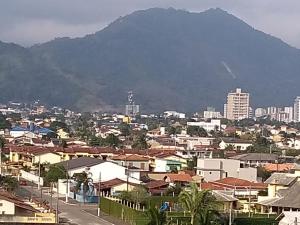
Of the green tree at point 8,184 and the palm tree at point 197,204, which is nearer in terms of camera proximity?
the palm tree at point 197,204

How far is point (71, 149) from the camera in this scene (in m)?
78.4

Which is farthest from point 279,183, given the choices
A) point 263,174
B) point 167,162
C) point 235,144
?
point 235,144

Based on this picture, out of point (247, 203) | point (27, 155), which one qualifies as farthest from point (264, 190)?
point (27, 155)

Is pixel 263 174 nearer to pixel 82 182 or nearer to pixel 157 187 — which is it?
pixel 157 187

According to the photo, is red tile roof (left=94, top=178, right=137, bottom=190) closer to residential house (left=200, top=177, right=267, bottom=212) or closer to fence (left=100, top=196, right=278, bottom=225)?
residential house (left=200, top=177, right=267, bottom=212)

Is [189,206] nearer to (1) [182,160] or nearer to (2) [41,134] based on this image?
(1) [182,160]

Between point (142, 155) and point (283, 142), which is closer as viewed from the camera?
point (142, 155)

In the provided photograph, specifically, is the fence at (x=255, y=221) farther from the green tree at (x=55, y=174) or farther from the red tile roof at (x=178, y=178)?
the green tree at (x=55, y=174)

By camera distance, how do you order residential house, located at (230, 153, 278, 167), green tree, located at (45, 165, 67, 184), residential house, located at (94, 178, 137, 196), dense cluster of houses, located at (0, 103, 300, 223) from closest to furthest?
dense cluster of houses, located at (0, 103, 300, 223), residential house, located at (94, 178, 137, 196), green tree, located at (45, 165, 67, 184), residential house, located at (230, 153, 278, 167)

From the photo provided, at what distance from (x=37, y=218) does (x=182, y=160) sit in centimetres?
4191

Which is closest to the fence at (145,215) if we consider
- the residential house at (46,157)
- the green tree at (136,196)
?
the green tree at (136,196)

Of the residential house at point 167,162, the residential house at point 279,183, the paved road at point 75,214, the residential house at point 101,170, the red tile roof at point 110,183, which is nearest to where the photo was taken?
the paved road at point 75,214

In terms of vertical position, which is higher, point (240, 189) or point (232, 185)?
point (232, 185)

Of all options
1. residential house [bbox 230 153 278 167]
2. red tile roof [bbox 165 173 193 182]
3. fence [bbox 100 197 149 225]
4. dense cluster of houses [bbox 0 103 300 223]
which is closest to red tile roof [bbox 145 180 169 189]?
dense cluster of houses [bbox 0 103 300 223]
